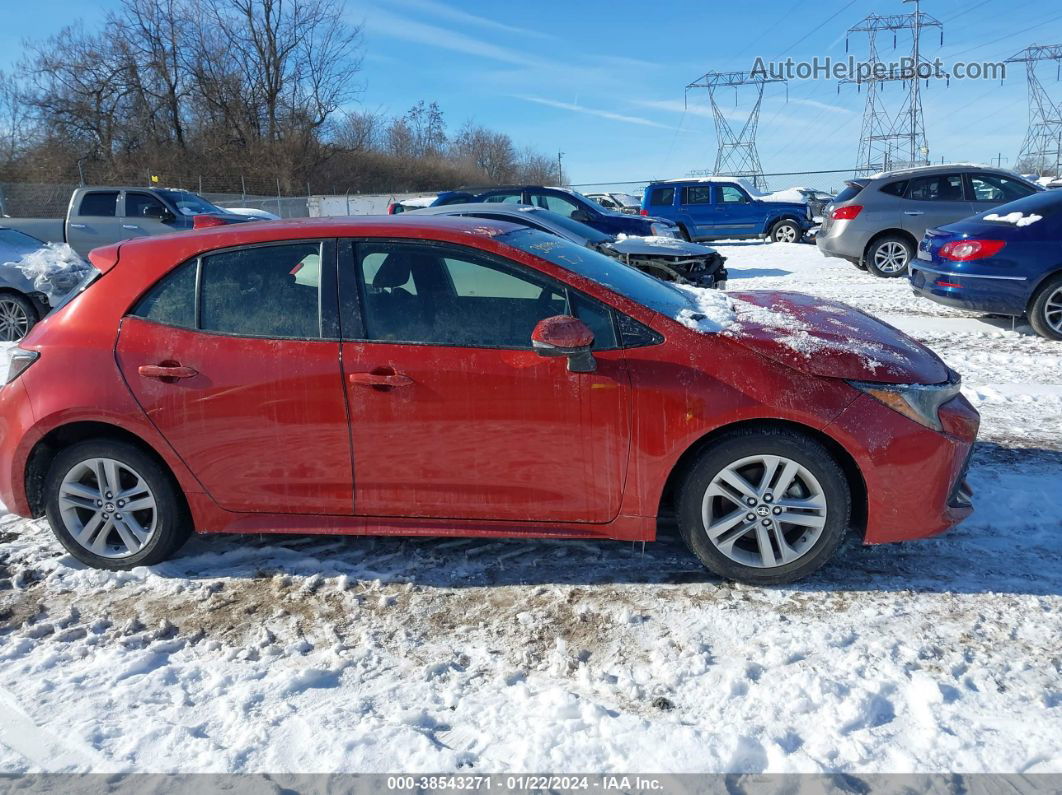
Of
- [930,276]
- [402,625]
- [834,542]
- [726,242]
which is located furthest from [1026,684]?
[726,242]

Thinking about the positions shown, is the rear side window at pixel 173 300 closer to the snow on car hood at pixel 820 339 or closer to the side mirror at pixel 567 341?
the side mirror at pixel 567 341

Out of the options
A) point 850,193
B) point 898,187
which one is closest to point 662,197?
point 850,193

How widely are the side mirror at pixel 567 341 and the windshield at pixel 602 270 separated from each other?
1.19ft

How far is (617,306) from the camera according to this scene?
3.36 m

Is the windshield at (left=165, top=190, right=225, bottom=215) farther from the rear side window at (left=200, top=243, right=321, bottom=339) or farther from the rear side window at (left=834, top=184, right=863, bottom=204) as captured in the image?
the rear side window at (left=200, top=243, right=321, bottom=339)

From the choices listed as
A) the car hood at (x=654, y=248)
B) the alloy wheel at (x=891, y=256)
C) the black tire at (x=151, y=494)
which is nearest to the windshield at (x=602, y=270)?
the black tire at (x=151, y=494)

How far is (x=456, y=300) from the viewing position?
3428mm

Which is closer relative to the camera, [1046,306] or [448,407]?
[448,407]

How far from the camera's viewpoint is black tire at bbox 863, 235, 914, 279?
39.9 feet

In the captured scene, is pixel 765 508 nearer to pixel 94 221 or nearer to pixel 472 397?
pixel 472 397

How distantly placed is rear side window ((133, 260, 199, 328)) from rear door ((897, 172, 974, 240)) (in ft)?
37.3

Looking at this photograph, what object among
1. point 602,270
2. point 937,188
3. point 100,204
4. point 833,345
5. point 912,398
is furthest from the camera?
point 100,204

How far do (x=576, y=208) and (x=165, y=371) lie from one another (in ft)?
35.9

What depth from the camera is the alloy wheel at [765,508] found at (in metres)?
3.26
